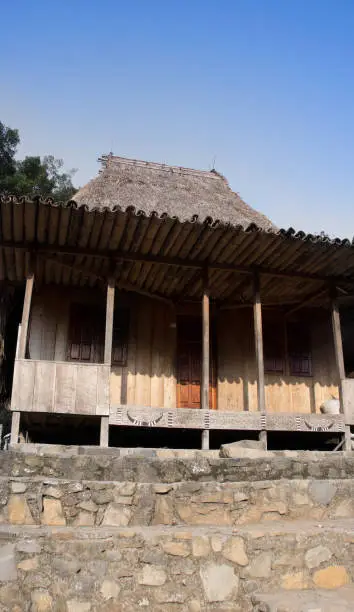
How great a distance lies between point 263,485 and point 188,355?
639 centimetres

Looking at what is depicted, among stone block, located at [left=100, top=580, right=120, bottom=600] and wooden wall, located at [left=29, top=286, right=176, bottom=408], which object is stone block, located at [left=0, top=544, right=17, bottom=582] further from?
wooden wall, located at [left=29, top=286, right=176, bottom=408]

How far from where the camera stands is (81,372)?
796cm

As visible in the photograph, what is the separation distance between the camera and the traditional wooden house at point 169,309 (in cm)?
788

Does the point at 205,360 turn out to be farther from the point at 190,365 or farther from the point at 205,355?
the point at 190,365

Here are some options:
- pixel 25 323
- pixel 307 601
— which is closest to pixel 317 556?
pixel 307 601

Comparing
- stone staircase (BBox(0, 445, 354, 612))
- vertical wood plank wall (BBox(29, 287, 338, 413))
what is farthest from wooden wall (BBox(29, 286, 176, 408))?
stone staircase (BBox(0, 445, 354, 612))

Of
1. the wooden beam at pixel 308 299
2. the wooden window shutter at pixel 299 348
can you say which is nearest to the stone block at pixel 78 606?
the wooden beam at pixel 308 299

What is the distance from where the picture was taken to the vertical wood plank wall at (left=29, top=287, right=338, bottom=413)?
10086 millimetres

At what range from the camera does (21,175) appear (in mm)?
21453

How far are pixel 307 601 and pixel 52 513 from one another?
1.86 meters

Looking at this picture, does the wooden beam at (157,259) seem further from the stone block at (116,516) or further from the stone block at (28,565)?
the stone block at (28,565)

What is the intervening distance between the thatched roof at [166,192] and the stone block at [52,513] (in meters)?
6.26

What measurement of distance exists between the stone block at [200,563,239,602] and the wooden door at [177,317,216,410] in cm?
675

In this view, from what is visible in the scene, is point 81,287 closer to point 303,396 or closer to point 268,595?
→ point 303,396
